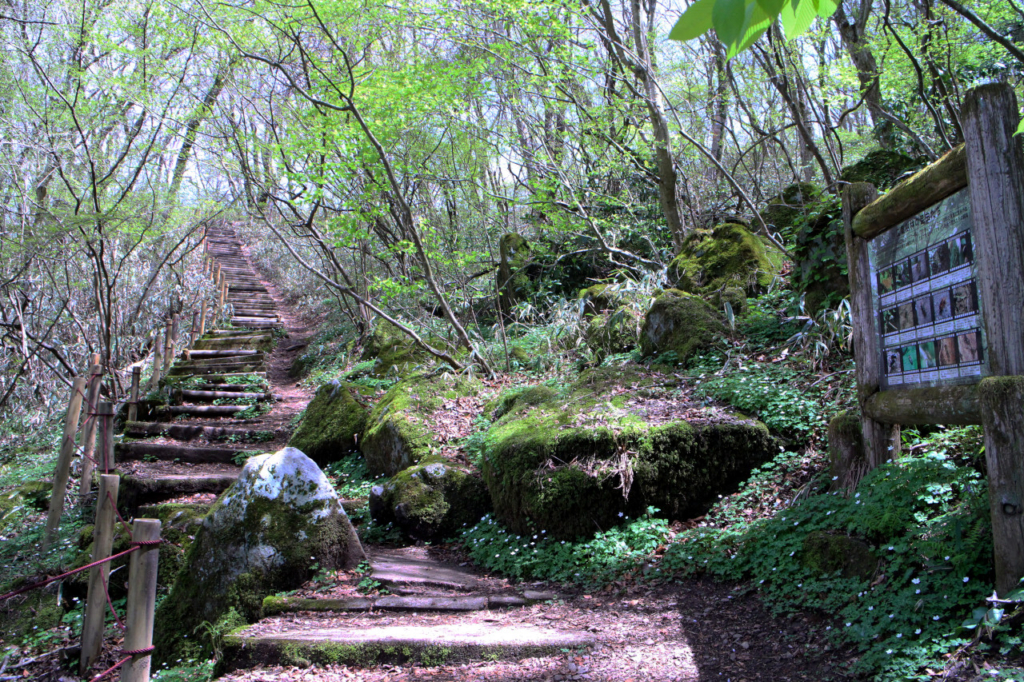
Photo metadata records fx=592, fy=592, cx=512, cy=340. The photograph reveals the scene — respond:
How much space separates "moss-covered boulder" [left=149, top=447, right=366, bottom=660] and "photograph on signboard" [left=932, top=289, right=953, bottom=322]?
4238mm

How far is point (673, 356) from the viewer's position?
664 cm

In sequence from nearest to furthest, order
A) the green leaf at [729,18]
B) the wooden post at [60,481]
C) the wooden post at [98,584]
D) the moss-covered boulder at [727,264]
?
the green leaf at [729,18]
the wooden post at [98,584]
the wooden post at [60,481]
the moss-covered boulder at [727,264]

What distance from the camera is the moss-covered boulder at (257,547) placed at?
4.16m

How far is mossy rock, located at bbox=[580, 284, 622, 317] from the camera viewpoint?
8.51 m

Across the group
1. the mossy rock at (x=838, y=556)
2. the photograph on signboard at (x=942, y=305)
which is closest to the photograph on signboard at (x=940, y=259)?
the photograph on signboard at (x=942, y=305)

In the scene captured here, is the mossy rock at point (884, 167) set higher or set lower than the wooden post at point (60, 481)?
higher

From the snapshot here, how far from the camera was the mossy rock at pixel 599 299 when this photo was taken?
8.51 meters

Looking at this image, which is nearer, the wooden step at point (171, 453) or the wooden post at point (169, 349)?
the wooden step at point (171, 453)

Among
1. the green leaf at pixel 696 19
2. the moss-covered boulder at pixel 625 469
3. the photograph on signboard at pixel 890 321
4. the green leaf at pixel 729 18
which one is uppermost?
the green leaf at pixel 696 19

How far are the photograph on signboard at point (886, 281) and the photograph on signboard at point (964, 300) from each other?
0.49m

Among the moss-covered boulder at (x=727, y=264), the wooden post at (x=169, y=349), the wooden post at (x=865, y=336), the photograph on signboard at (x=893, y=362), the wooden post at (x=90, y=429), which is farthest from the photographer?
the wooden post at (x=169, y=349)

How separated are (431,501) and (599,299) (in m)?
4.56

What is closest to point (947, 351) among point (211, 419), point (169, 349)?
point (211, 419)

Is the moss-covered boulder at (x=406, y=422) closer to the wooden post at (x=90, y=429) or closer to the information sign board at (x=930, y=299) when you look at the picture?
the wooden post at (x=90, y=429)
